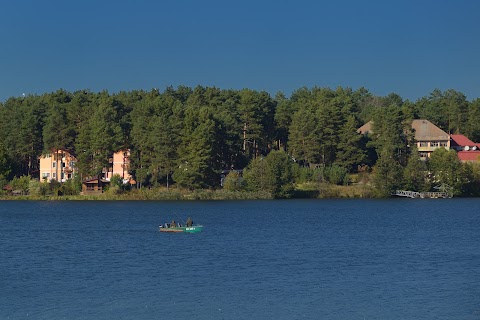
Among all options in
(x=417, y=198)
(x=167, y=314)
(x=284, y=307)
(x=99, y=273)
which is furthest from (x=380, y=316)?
(x=417, y=198)

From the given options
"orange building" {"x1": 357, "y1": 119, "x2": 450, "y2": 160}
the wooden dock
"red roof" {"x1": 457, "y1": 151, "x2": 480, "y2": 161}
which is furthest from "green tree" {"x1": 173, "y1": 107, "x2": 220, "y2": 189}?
"red roof" {"x1": 457, "y1": 151, "x2": 480, "y2": 161}

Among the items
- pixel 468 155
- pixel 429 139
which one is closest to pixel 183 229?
pixel 468 155

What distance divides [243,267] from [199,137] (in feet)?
233

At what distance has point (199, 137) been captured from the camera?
123312 millimetres

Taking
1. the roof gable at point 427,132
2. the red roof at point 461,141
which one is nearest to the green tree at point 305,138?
the roof gable at point 427,132

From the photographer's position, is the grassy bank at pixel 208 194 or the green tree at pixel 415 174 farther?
the green tree at pixel 415 174

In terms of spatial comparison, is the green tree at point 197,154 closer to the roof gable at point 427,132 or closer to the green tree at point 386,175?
the green tree at point 386,175

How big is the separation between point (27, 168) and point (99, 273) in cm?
9908

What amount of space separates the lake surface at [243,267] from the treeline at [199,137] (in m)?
29.4

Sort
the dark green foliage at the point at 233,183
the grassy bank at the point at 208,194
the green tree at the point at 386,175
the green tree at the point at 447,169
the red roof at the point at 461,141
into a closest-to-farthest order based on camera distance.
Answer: the grassy bank at the point at 208,194 → the dark green foliage at the point at 233,183 → the green tree at the point at 386,175 → the green tree at the point at 447,169 → the red roof at the point at 461,141

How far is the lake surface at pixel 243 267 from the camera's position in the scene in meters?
40.7

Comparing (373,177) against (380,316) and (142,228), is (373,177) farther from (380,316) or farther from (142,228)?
(380,316)

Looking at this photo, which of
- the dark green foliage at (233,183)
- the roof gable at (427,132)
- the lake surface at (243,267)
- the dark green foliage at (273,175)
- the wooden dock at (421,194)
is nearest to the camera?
the lake surface at (243,267)

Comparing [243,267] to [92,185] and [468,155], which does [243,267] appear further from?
[468,155]
